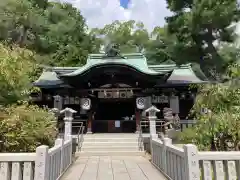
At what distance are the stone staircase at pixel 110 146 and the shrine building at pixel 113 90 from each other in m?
1.72

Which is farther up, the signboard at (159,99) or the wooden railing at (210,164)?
the signboard at (159,99)

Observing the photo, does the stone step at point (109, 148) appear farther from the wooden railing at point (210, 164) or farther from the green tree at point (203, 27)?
the green tree at point (203, 27)

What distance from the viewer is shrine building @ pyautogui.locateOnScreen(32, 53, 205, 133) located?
534 inches

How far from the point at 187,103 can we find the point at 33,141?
11.0m

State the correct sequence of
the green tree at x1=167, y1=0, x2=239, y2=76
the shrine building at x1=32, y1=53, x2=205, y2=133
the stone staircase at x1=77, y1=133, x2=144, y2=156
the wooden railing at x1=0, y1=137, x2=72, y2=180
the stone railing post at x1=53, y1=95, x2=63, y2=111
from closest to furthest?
the wooden railing at x1=0, y1=137, x2=72, y2=180
the stone staircase at x1=77, y1=133, x2=144, y2=156
the shrine building at x1=32, y1=53, x2=205, y2=133
the stone railing post at x1=53, y1=95, x2=63, y2=111
the green tree at x1=167, y1=0, x2=239, y2=76

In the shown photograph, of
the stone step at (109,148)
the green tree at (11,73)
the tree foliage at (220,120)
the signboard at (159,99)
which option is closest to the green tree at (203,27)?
the signboard at (159,99)

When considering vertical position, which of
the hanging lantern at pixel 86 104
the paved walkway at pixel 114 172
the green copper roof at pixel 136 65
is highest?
the green copper roof at pixel 136 65

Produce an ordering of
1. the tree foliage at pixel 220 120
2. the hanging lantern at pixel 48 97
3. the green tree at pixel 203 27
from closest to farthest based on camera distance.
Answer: the tree foliage at pixel 220 120 < the hanging lantern at pixel 48 97 < the green tree at pixel 203 27

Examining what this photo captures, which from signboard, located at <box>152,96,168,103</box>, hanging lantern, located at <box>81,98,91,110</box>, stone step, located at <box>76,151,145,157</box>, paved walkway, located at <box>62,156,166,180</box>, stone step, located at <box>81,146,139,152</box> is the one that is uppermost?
signboard, located at <box>152,96,168,103</box>

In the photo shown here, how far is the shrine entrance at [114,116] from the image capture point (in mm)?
15188

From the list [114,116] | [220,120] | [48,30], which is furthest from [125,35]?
[220,120]

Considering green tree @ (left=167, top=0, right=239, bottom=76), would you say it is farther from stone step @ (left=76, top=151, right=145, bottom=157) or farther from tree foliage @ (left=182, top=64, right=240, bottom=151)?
tree foliage @ (left=182, top=64, right=240, bottom=151)

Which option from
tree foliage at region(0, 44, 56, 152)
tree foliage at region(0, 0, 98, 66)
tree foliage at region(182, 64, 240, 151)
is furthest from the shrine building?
tree foliage at region(0, 44, 56, 152)

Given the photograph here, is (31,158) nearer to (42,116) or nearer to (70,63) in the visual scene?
(42,116)
